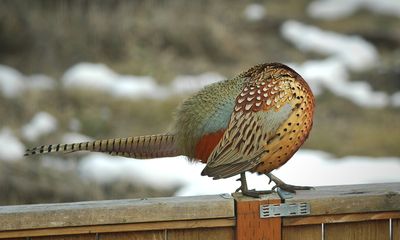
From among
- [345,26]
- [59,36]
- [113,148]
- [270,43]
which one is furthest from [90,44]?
[113,148]

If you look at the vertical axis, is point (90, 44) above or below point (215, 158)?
above

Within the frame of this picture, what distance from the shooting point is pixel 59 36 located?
421 centimetres

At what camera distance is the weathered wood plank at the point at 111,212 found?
5.50ft

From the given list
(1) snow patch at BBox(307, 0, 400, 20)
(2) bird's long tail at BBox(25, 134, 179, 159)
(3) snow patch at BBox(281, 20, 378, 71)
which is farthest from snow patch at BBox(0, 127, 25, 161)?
(2) bird's long tail at BBox(25, 134, 179, 159)

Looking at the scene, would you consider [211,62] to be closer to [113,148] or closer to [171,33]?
[171,33]

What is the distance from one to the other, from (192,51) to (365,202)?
2.64m

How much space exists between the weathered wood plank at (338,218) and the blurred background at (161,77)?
1901 mm

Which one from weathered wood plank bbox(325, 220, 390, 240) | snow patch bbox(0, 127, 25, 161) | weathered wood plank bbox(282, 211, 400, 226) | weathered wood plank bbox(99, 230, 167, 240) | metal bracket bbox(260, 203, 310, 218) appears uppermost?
snow patch bbox(0, 127, 25, 161)

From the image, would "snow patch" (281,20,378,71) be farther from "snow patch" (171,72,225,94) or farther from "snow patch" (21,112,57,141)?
"snow patch" (21,112,57,141)

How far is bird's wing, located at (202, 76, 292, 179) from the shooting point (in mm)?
1818

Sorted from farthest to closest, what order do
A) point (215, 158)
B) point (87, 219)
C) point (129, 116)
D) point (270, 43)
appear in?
point (270, 43), point (129, 116), point (215, 158), point (87, 219)

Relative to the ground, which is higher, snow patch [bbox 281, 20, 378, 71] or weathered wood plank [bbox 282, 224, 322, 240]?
snow patch [bbox 281, 20, 378, 71]

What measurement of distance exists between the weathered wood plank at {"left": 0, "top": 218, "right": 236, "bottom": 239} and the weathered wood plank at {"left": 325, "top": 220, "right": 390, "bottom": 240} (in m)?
0.24

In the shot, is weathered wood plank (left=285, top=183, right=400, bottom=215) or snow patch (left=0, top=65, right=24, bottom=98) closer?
weathered wood plank (left=285, top=183, right=400, bottom=215)
